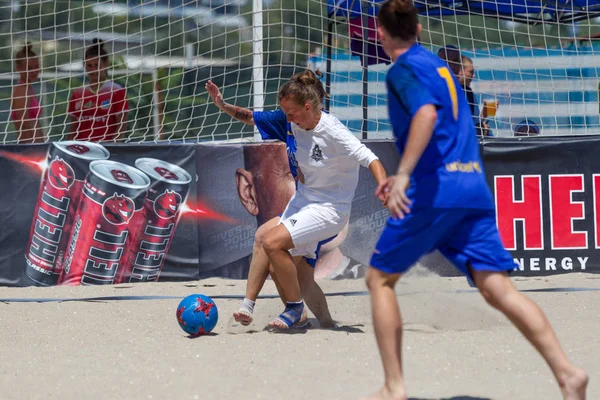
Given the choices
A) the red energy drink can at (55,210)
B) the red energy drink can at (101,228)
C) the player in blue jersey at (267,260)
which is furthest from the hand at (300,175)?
the red energy drink can at (55,210)

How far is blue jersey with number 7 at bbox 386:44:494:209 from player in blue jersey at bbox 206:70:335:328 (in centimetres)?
190

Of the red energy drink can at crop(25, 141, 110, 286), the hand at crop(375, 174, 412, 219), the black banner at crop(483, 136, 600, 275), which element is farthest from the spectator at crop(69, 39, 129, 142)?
the hand at crop(375, 174, 412, 219)

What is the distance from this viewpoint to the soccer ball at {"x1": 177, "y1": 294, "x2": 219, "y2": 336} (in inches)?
195

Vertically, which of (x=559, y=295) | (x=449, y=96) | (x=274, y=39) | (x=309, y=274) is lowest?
(x=559, y=295)

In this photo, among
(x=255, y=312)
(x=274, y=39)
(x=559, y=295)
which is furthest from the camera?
(x=274, y=39)

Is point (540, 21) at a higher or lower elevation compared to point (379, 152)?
higher

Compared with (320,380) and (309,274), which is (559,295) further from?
(320,380)

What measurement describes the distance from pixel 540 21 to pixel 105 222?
222 inches

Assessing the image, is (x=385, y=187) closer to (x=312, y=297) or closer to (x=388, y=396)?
(x=388, y=396)

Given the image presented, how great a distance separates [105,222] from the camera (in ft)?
23.4

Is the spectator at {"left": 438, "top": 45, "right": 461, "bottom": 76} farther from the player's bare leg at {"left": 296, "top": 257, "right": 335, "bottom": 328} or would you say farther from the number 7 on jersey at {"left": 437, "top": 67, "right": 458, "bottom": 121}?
the number 7 on jersey at {"left": 437, "top": 67, "right": 458, "bottom": 121}

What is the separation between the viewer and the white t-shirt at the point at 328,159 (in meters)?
5.10

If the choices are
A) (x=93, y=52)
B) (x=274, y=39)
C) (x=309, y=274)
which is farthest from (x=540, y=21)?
(x=309, y=274)

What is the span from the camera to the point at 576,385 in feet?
10.2
